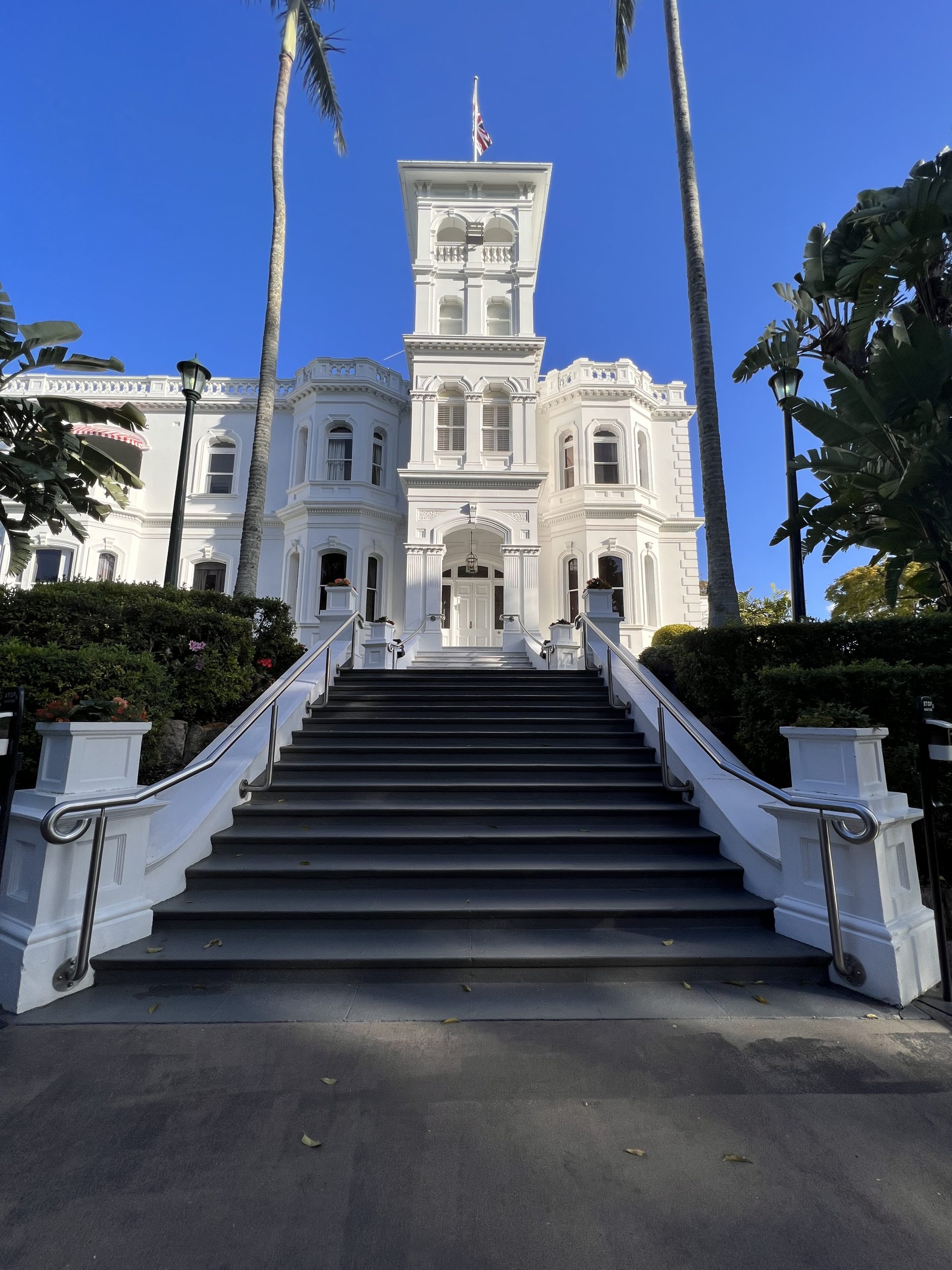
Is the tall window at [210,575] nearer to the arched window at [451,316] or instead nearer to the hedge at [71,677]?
the arched window at [451,316]

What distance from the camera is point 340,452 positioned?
838 inches

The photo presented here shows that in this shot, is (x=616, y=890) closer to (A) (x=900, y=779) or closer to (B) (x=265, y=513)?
(A) (x=900, y=779)

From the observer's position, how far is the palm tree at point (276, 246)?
12734 millimetres

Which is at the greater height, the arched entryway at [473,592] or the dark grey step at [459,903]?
the arched entryway at [473,592]

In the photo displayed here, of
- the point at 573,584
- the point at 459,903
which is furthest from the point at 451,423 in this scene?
Result: the point at 459,903

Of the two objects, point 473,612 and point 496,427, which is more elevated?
point 496,427

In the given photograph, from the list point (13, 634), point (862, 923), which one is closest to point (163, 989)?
point (862, 923)

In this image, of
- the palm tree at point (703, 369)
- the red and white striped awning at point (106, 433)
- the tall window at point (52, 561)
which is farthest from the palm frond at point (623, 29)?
the tall window at point (52, 561)

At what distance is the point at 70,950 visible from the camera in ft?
11.2

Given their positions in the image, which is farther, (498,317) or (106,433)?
(498,317)

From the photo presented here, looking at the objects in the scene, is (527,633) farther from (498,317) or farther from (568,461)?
(498,317)

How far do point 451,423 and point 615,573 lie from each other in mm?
7455

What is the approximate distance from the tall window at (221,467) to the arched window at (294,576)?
376cm

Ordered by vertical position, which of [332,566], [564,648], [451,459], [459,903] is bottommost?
A: [459,903]
